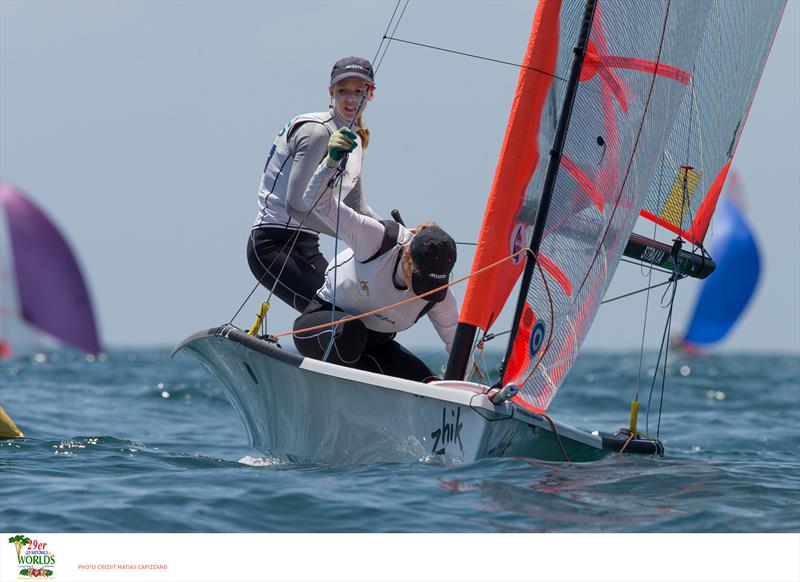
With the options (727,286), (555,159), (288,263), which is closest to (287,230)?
(288,263)

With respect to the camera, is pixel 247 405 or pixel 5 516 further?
pixel 247 405

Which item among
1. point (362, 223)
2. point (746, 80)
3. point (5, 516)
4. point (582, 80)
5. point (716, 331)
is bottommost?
point (5, 516)

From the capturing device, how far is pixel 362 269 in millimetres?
5762

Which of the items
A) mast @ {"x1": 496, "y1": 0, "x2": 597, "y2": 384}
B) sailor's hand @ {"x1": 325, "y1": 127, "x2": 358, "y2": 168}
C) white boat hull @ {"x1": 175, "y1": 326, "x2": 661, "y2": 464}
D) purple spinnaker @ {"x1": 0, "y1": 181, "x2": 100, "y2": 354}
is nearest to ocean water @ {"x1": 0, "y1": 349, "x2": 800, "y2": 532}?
white boat hull @ {"x1": 175, "y1": 326, "x2": 661, "y2": 464}

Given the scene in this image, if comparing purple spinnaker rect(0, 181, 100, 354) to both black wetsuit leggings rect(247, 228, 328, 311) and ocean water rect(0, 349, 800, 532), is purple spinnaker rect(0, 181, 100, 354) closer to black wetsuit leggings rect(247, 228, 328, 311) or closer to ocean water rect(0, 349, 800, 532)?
ocean water rect(0, 349, 800, 532)

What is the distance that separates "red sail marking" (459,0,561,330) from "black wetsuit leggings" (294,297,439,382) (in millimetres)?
561

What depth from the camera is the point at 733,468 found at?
20.9ft

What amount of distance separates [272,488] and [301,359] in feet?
2.31

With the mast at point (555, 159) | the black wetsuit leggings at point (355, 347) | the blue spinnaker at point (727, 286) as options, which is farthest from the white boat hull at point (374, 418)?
the blue spinnaker at point (727, 286)

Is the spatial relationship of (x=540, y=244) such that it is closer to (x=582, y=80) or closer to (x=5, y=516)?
(x=582, y=80)

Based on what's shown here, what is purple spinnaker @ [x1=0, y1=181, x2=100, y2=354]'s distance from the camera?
13336 mm

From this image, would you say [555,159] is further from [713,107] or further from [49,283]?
[49,283]

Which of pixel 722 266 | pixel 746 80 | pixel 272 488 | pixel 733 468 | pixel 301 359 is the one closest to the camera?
pixel 272 488
